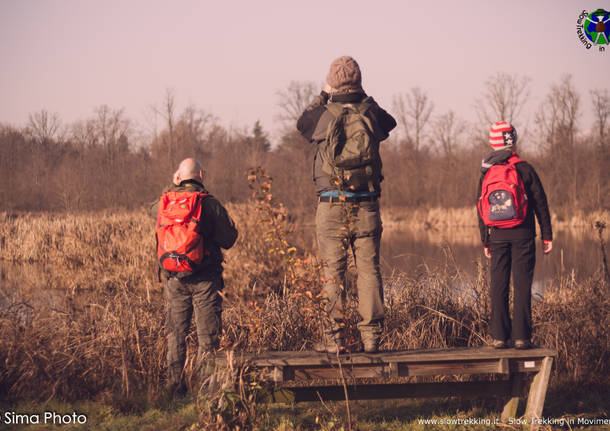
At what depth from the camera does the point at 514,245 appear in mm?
4336

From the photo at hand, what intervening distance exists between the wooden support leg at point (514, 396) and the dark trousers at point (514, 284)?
1.17 feet

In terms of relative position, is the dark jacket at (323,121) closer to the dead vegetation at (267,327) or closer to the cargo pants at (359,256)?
the cargo pants at (359,256)

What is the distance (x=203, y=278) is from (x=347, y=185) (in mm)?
1591

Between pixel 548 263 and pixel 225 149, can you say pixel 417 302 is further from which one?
pixel 225 149

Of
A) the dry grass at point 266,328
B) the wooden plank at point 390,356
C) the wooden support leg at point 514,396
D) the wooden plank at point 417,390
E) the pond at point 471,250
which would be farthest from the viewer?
the pond at point 471,250

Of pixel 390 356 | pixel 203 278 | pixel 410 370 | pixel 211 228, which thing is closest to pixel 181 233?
pixel 211 228

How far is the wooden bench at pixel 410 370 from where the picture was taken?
3.93 m

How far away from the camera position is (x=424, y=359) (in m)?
4.01

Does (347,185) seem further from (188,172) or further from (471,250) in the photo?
(471,250)

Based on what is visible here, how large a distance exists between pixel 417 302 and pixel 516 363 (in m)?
2.20

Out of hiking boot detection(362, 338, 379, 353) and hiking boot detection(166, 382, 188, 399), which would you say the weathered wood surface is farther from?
hiking boot detection(166, 382, 188, 399)

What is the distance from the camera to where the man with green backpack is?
4004mm

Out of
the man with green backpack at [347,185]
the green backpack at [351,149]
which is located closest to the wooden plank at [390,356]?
the man with green backpack at [347,185]

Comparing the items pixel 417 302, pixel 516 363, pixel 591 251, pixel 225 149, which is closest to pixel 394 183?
pixel 225 149
